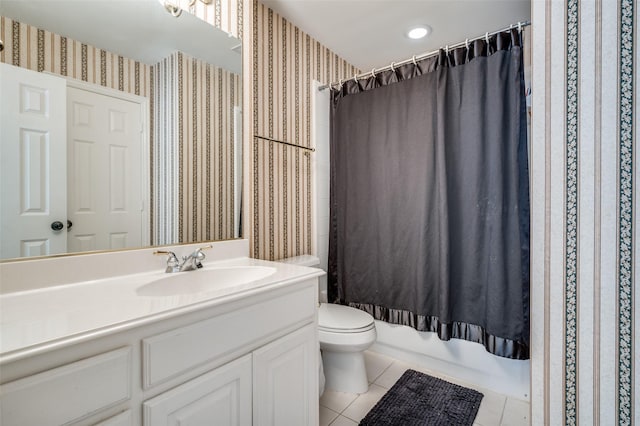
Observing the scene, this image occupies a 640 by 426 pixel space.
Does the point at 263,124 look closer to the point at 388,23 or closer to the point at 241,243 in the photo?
the point at 241,243

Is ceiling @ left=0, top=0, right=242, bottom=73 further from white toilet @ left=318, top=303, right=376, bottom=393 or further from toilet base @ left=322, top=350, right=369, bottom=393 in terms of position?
toilet base @ left=322, top=350, right=369, bottom=393

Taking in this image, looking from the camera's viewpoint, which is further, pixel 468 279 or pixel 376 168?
pixel 376 168

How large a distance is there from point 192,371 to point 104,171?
783 millimetres

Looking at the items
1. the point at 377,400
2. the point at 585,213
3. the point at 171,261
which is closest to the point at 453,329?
the point at 377,400

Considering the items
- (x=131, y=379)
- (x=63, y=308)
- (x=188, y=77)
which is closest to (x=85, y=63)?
(x=188, y=77)

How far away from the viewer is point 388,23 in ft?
6.17

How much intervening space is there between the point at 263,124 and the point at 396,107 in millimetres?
878

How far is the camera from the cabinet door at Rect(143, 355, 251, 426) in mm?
721

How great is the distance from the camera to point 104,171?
1.07 m

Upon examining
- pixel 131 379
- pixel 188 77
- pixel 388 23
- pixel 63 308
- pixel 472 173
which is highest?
pixel 388 23

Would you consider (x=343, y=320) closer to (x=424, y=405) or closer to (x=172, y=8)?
(x=424, y=405)

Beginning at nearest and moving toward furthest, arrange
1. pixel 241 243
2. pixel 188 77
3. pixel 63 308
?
pixel 63 308 → pixel 188 77 → pixel 241 243

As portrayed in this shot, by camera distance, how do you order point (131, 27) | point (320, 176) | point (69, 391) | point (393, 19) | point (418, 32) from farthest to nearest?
1. point (320, 176)
2. point (418, 32)
3. point (393, 19)
4. point (131, 27)
5. point (69, 391)

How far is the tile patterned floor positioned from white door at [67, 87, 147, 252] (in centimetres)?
129
